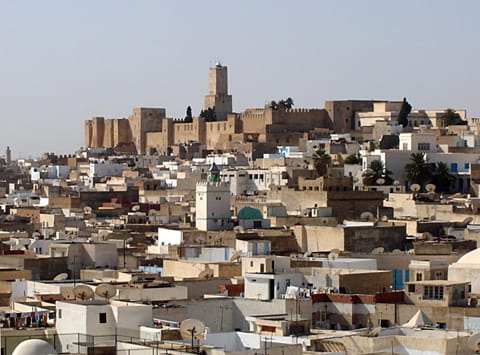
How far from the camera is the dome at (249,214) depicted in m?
40.0

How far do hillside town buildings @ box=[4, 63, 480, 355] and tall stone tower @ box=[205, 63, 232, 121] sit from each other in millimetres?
12646

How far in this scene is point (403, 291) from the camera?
24.0 m

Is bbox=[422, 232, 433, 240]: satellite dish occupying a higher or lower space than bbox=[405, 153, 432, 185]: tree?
lower

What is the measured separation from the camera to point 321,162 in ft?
187

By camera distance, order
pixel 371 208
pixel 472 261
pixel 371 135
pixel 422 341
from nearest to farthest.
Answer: pixel 422 341
pixel 472 261
pixel 371 208
pixel 371 135

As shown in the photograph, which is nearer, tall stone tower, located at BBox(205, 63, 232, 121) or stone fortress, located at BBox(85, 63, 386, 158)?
stone fortress, located at BBox(85, 63, 386, 158)

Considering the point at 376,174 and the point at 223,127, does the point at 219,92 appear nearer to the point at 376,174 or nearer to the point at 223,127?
the point at 223,127

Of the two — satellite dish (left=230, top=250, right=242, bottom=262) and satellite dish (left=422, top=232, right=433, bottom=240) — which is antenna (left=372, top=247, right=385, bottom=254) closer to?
satellite dish (left=422, top=232, right=433, bottom=240)

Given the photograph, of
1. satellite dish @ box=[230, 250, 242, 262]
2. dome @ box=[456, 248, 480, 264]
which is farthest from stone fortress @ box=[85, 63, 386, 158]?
dome @ box=[456, 248, 480, 264]

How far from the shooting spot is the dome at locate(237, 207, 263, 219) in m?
40.0

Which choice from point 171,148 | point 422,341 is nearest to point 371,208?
point 422,341

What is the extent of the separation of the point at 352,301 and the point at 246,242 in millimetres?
9859

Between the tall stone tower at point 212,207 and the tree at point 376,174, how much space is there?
12.5m

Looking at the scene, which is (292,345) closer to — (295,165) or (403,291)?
(403,291)
